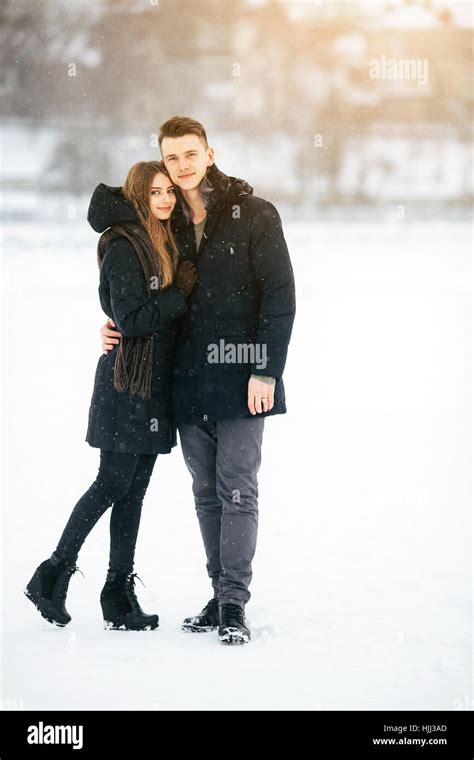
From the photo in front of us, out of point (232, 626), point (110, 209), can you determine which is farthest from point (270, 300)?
point (232, 626)

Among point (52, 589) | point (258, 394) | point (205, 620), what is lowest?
point (205, 620)

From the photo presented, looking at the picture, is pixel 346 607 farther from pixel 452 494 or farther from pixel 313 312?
pixel 313 312

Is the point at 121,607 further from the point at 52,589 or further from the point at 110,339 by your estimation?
the point at 110,339

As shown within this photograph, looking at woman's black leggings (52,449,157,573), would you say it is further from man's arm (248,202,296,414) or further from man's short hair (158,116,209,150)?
man's short hair (158,116,209,150)

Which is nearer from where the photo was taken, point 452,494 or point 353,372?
point 452,494

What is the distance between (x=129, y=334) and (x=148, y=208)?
34 centimetres

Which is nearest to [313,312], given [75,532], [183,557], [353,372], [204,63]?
[353,372]

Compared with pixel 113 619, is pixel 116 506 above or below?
above

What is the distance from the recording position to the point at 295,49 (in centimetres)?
2388

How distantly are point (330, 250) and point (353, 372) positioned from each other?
33.0 ft

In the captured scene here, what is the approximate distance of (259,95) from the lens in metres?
23.5

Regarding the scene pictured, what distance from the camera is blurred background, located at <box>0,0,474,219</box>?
22.4m

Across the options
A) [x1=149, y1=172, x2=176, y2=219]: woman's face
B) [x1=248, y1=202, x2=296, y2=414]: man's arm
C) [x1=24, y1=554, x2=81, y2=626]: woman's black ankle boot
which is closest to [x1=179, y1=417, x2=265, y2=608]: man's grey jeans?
[x1=248, y1=202, x2=296, y2=414]: man's arm
